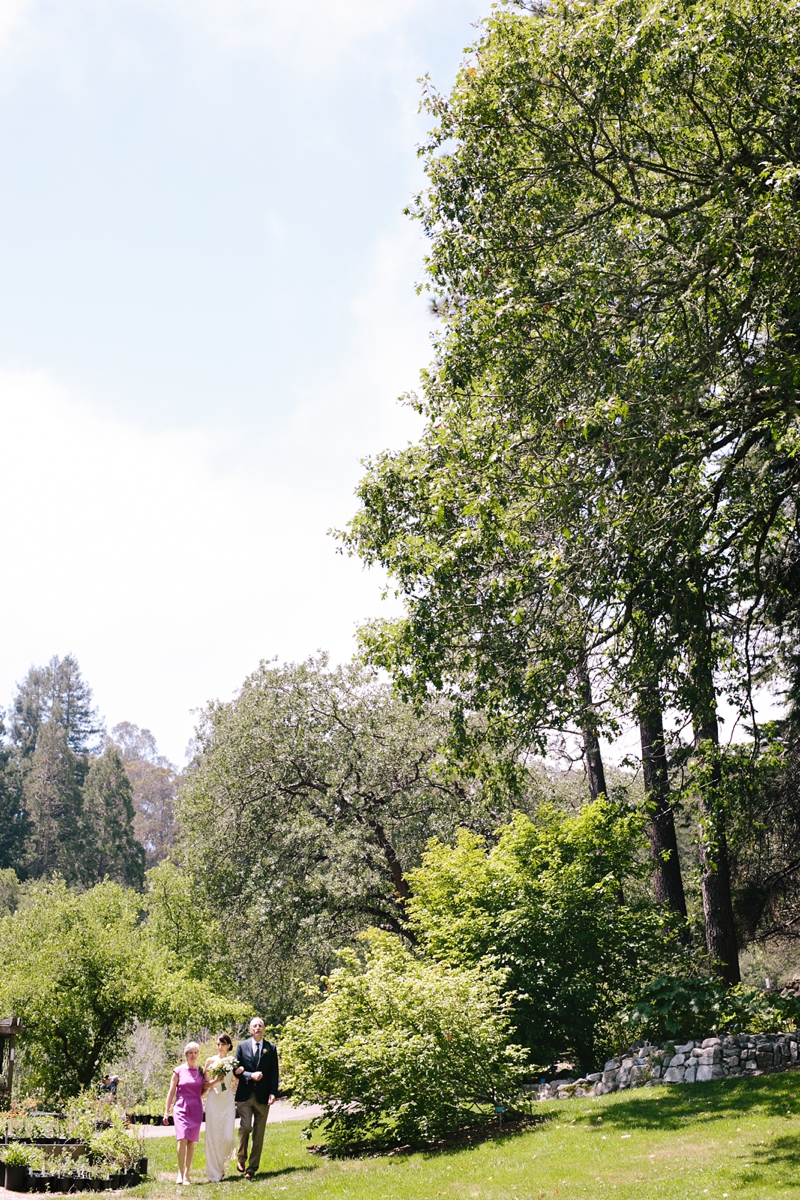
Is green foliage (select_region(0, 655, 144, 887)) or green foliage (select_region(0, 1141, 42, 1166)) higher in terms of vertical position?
green foliage (select_region(0, 655, 144, 887))

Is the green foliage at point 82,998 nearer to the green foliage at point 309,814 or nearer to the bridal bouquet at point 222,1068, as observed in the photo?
the green foliage at point 309,814

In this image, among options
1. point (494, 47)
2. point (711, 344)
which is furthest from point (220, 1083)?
point (494, 47)

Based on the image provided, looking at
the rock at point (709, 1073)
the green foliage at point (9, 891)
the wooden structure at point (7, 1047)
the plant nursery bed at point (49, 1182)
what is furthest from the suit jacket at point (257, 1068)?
the green foliage at point (9, 891)

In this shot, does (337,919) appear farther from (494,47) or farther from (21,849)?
(21,849)

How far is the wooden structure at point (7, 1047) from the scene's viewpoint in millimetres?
13180

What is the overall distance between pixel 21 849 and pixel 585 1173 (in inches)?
2449

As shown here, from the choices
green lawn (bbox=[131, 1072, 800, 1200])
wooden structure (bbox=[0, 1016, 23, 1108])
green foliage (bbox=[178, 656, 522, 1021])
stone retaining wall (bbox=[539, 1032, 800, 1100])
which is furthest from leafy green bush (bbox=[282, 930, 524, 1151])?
green foliage (bbox=[178, 656, 522, 1021])

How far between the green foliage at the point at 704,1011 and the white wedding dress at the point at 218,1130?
5.64m

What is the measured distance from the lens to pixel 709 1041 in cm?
1150

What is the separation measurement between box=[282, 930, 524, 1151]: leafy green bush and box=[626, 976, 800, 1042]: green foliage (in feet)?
7.69

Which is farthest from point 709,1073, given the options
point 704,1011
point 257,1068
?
point 257,1068

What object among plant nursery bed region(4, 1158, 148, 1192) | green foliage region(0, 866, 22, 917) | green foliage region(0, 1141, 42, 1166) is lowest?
plant nursery bed region(4, 1158, 148, 1192)

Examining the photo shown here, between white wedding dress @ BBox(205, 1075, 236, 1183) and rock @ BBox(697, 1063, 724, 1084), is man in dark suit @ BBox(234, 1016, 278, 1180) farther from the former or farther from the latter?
rock @ BBox(697, 1063, 724, 1084)

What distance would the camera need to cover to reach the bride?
30.8 feet
